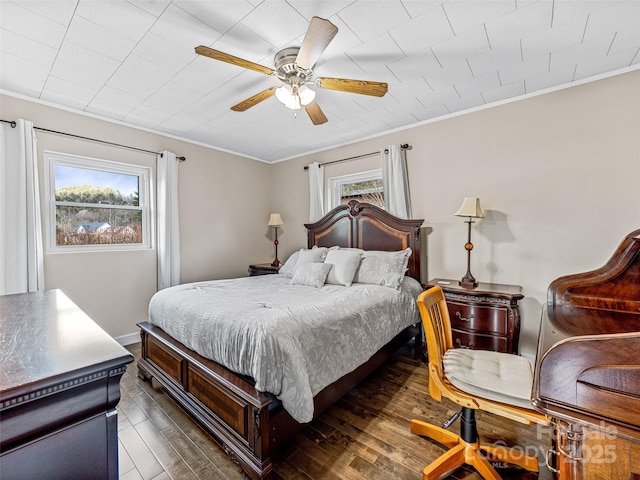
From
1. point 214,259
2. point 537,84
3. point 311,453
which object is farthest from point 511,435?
point 214,259

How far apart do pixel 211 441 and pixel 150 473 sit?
0.35 metres

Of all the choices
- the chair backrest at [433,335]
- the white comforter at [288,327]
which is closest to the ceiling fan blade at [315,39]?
the chair backrest at [433,335]

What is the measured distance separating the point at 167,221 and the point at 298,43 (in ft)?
8.79

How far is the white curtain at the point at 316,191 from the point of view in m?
4.32

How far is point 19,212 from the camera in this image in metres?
2.62

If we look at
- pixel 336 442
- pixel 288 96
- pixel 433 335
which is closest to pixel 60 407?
pixel 433 335

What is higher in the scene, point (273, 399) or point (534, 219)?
point (534, 219)

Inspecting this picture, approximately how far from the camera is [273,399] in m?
1.60

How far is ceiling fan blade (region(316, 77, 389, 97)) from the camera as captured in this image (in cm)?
200

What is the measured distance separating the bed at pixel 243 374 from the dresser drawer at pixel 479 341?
1.60 ft

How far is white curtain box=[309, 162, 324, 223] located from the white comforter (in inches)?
67.7

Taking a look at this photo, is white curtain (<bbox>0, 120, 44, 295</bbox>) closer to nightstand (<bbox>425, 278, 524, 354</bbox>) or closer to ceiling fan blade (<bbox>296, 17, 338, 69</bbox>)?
ceiling fan blade (<bbox>296, 17, 338, 69</bbox>)

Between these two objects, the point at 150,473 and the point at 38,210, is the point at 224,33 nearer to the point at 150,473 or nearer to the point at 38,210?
the point at 38,210

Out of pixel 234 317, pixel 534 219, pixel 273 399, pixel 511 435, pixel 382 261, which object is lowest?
pixel 511 435
